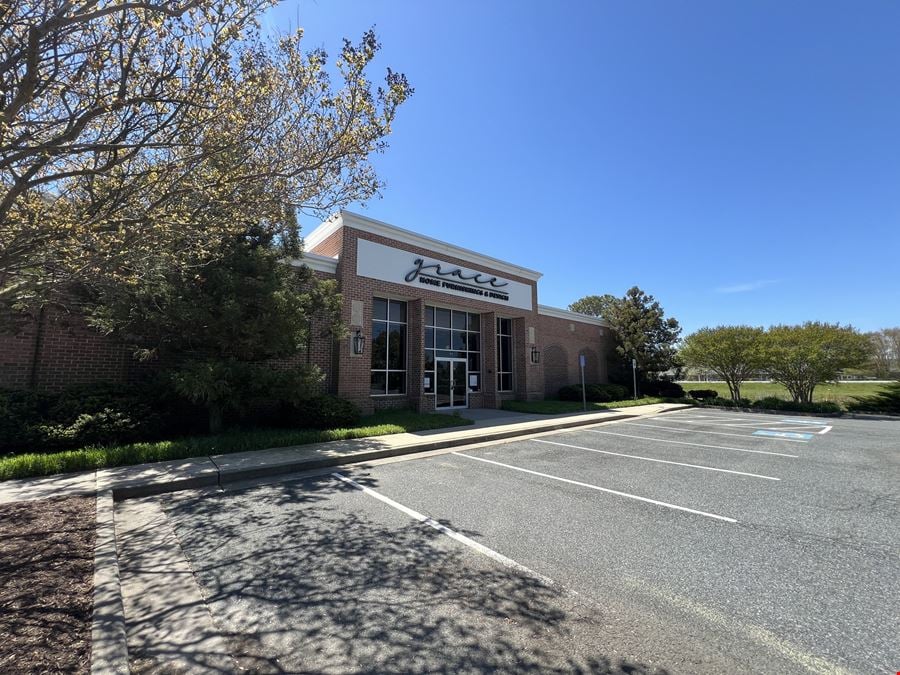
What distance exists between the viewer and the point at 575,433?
41.1 feet

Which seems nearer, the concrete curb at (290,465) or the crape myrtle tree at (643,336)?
the concrete curb at (290,465)

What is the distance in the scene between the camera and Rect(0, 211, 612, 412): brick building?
9.88m

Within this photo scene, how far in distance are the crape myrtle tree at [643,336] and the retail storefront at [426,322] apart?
23.2 feet

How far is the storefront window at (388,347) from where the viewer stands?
15875 millimetres

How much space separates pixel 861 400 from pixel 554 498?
78.6ft

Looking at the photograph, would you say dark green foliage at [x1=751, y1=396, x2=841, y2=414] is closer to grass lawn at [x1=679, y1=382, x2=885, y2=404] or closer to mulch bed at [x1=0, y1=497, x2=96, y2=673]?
grass lawn at [x1=679, y1=382, x2=885, y2=404]

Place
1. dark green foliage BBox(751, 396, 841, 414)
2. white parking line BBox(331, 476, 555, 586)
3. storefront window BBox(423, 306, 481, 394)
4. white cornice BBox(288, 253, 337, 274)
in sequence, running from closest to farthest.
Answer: white parking line BBox(331, 476, 555, 586), white cornice BBox(288, 253, 337, 274), storefront window BBox(423, 306, 481, 394), dark green foliage BBox(751, 396, 841, 414)

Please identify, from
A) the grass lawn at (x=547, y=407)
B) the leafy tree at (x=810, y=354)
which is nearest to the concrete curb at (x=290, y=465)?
the grass lawn at (x=547, y=407)

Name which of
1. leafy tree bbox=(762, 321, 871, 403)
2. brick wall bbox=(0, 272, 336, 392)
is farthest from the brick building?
leafy tree bbox=(762, 321, 871, 403)

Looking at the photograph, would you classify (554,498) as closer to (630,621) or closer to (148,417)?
(630,621)

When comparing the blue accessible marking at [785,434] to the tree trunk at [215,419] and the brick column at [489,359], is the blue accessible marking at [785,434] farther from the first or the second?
the tree trunk at [215,419]

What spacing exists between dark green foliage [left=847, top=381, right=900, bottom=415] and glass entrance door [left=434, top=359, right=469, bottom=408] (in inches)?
741

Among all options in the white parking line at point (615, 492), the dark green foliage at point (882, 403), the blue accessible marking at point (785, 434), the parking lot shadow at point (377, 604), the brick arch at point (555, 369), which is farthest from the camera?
the brick arch at point (555, 369)

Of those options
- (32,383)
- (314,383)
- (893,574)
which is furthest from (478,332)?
(893,574)
